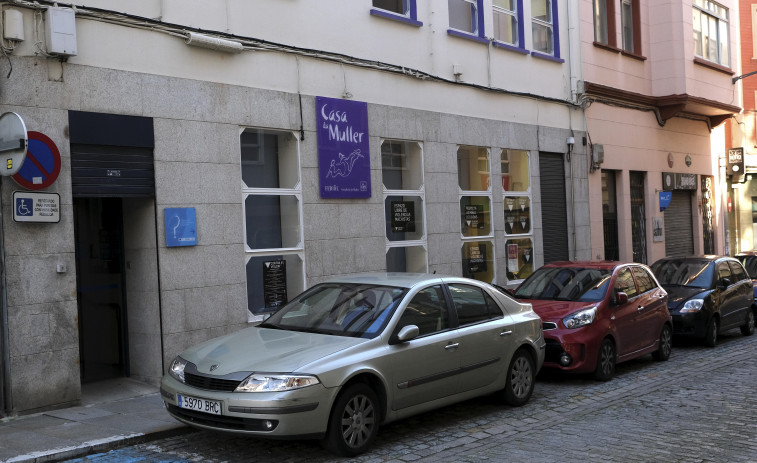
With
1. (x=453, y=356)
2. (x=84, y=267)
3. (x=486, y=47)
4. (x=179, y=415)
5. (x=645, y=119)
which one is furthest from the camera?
(x=645, y=119)

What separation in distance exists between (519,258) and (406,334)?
9975 millimetres

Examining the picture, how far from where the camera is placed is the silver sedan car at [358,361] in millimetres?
6645

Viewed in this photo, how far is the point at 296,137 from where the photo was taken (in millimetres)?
12125

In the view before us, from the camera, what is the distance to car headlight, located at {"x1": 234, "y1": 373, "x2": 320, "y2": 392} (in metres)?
6.60

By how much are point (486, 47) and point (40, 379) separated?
10829 mm

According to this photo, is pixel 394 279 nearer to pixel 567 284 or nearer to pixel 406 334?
pixel 406 334

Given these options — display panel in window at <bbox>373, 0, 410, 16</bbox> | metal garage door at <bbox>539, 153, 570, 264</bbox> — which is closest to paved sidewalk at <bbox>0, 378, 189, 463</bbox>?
display panel in window at <bbox>373, 0, 410, 16</bbox>

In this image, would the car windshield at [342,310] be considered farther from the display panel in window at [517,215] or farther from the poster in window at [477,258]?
the display panel in window at [517,215]

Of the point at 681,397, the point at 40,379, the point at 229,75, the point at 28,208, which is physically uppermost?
the point at 229,75

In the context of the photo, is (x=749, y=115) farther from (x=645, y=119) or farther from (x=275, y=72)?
(x=275, y=72)

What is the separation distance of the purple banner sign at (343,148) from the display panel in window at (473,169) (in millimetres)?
2888

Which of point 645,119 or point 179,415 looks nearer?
point 179,415

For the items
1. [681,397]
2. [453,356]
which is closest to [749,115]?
[681,397]

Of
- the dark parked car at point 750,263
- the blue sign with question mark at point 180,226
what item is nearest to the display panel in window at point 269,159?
the blue sign with question mark at point 180,226
